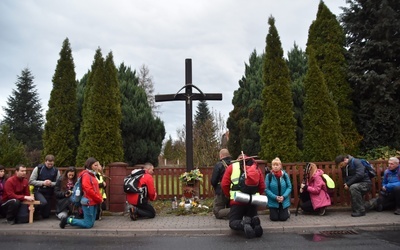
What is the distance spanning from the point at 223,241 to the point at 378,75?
439 inches

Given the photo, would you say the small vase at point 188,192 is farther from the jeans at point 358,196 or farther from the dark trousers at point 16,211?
the jeans at point 358,196

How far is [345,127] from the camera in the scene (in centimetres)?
1505

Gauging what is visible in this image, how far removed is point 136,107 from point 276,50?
23.2 feet

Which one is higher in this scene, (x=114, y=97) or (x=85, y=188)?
(x=114, y=97)

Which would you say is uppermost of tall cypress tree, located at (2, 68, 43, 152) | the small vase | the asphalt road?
tall cypress tree, located at (2, 68, 43, 152)

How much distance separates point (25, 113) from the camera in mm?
42969

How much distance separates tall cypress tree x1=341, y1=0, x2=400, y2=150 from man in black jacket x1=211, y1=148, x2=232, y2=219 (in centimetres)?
892

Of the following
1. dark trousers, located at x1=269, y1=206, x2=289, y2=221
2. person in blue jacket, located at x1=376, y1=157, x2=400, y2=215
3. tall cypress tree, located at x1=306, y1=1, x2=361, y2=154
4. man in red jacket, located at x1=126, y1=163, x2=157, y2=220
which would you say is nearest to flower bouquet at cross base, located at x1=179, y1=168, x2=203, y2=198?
man in red jacket, located at x1=126, y1=163, x2=157, y2=220

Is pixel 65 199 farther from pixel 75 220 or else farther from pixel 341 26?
pixel 341 26

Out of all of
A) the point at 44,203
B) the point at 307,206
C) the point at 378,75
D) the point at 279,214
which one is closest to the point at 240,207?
the point at 279,214

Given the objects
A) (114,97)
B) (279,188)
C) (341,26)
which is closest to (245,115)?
(341,26)

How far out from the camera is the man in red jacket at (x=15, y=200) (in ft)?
27.3

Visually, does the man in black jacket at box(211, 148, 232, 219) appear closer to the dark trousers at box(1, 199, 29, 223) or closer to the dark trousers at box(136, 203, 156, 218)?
the dark trousers at box(136, 203, 156, 218)

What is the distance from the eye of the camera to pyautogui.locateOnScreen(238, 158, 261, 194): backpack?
6602 millimetres
